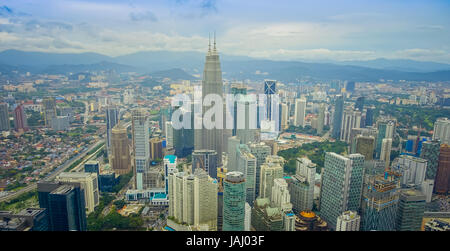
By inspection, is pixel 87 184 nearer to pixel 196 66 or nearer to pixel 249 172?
pixel 249 172

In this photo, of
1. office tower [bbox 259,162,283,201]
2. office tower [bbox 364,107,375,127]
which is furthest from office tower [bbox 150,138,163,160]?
office tower [bbox 364,107,375,127]

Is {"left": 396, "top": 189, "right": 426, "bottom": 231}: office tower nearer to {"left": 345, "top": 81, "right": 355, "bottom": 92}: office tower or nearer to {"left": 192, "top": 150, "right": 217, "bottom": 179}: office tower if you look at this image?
{"left": 192, "top": 150, "right": 217, "bottom": 179}: office tower

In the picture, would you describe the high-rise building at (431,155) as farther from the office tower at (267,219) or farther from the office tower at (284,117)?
the office tower at (284,117)

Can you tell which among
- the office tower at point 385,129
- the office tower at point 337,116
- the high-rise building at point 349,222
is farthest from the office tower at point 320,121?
the high-rise building at point 349,222

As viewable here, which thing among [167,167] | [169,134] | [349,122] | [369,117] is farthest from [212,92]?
[369,117]
